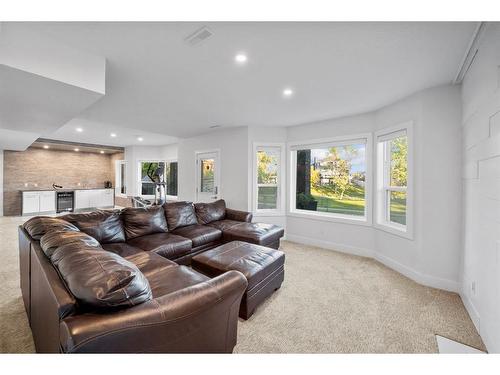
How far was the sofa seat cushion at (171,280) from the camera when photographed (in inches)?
62.1

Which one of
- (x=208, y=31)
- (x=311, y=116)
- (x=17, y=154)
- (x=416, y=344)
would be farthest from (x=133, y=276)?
(x=17, y=154)

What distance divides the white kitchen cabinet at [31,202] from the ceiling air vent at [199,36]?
8.45 metres

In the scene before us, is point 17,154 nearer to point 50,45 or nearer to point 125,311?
point 50,45

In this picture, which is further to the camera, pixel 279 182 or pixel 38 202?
pixel 38 202

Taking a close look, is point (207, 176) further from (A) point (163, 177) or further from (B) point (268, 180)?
(A) point (163, 177)

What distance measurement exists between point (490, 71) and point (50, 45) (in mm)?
3368

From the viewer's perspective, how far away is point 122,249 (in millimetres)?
2459

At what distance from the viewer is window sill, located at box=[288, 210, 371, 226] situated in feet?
12.2

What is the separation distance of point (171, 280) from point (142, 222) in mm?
1617

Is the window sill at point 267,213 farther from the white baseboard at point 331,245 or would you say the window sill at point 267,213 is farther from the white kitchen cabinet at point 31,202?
the white kitchen cabinet at point 31,202

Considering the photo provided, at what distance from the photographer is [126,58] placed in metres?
2.00

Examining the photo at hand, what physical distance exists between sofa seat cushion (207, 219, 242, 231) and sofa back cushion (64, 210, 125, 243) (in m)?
1.38

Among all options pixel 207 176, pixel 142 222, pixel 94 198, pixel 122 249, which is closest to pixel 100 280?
pixel 122 249

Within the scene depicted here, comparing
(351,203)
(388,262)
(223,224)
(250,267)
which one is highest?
(351,203)
